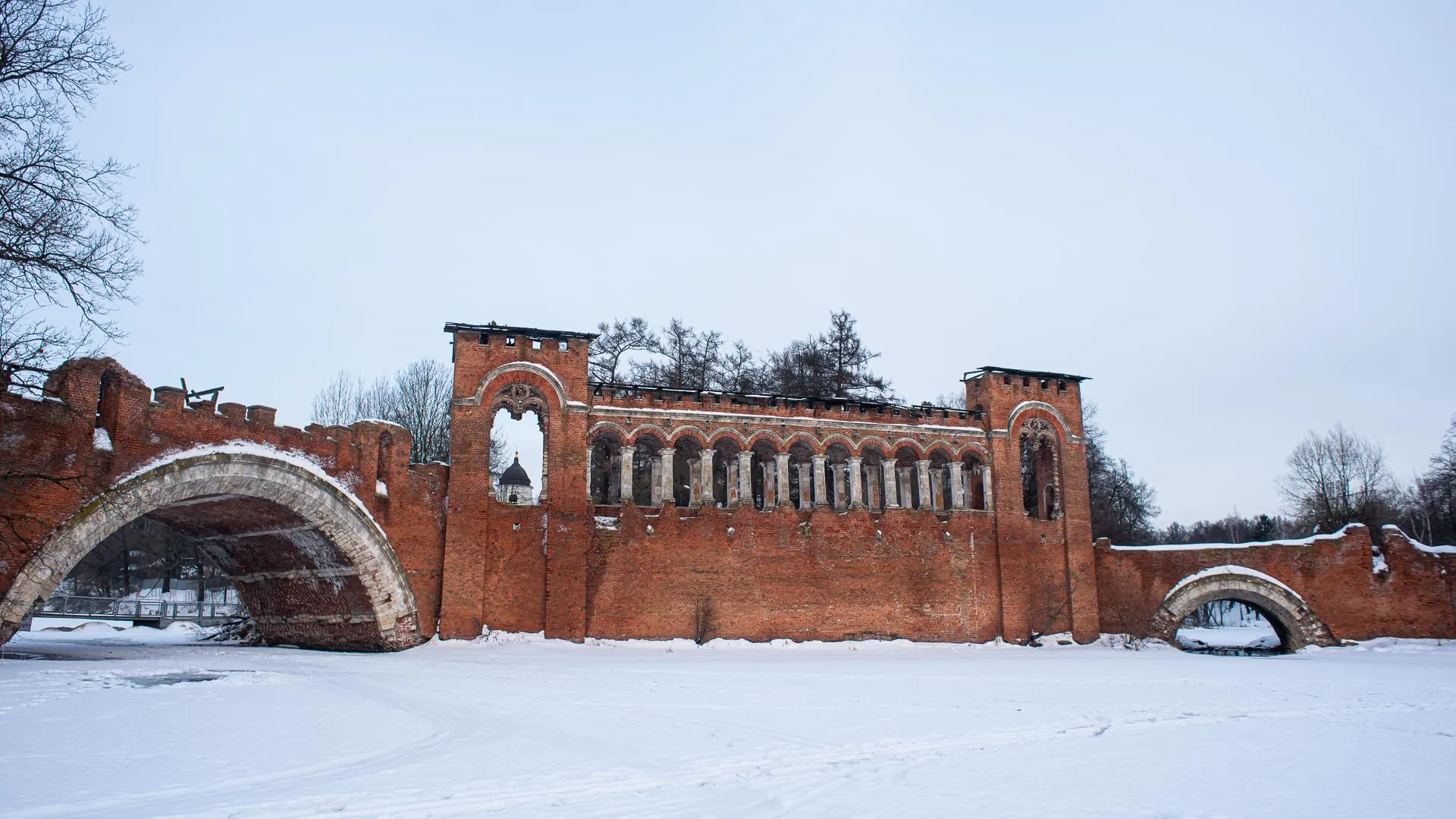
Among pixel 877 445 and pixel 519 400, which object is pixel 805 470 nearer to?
pixel 877 445

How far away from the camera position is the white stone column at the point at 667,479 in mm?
24047

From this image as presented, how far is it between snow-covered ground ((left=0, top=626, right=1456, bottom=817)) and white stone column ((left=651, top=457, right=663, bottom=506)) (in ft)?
23.9

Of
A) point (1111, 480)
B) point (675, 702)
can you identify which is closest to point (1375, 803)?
point (675, 702)

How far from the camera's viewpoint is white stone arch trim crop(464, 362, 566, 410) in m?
22.9

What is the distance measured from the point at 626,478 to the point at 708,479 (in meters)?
2.13

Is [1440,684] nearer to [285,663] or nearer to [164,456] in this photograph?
[285,663]

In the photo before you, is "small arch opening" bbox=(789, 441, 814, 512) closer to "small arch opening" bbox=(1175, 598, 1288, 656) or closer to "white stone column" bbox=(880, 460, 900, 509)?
"white stone column" bbox=(880, 460, 900, 509)

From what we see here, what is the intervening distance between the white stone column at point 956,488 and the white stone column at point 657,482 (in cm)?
798

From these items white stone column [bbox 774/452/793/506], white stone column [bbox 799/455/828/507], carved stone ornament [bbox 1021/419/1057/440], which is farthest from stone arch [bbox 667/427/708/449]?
carved stone ornament [bbox 1021/419/1057/440]

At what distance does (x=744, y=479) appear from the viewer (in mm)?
25047

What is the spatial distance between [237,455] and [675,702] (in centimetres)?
1039

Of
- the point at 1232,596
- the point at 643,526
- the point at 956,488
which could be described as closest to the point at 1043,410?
the point at 956,488

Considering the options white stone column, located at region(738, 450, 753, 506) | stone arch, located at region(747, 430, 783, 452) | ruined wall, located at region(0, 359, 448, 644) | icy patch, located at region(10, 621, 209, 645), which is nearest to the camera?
ruined wall, located at region(0, 359, 448, 644)

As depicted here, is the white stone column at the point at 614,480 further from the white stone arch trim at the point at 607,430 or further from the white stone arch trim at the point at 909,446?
the white stone arch trim at the point at 909,446
